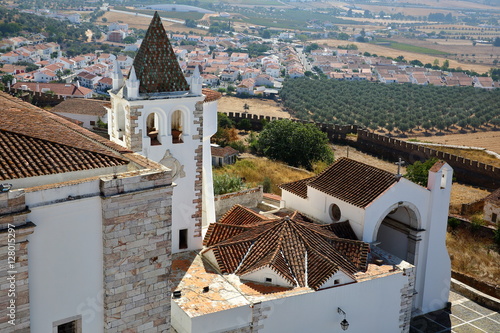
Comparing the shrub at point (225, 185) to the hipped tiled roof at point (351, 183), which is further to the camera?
the shrub at point (225, 185)

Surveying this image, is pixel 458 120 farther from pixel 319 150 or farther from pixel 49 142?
pixel 49 142

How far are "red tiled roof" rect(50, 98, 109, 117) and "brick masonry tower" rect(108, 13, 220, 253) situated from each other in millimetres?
30383

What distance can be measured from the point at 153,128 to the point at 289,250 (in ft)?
16.4

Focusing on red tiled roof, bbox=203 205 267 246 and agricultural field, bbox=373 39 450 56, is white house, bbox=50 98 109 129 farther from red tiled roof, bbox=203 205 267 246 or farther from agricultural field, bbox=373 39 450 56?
agricultural field, bbox=373 39 450 56

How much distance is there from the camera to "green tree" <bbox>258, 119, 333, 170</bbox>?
37719 millimetres

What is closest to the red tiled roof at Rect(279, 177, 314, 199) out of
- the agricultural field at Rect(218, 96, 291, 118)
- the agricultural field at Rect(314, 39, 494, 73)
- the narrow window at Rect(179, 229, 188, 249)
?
the narrow window at Rect(179, 229, 188, 249)

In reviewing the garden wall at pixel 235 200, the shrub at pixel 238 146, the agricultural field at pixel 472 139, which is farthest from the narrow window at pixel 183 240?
the agricultural field at pixel 472 139

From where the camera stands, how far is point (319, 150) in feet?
125

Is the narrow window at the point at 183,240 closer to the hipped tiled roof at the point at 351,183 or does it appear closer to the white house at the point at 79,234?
the hipped tiled roof at the point at 351,183

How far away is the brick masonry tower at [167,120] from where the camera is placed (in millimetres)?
15414

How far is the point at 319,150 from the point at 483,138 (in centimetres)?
2693

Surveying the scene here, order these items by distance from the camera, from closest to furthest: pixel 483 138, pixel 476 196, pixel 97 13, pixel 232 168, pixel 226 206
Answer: pixel 226 206, pixel 232 168, pixel 476 196, pixel 483 138, pixel 97 13

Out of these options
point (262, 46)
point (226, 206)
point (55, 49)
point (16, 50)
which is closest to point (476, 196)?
point (226, 206)

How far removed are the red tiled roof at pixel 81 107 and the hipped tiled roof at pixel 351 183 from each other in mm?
29335
